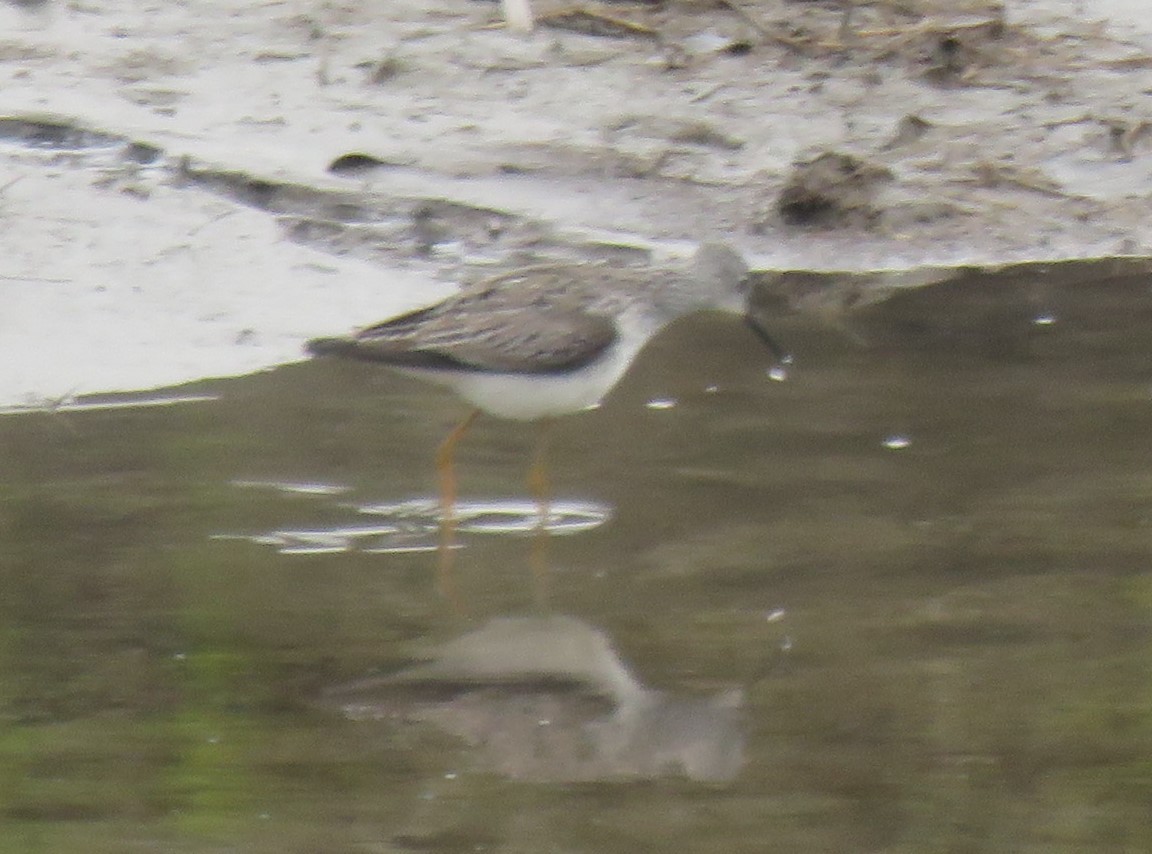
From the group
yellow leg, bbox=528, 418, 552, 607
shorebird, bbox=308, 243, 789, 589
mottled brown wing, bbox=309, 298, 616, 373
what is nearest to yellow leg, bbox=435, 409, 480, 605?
shorebird, bbox=308, 243, 789, 589

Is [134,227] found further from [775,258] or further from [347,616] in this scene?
[347,616]

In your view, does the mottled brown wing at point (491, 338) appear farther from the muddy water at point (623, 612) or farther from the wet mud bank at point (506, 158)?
the wet mud bank at point (506, 158)

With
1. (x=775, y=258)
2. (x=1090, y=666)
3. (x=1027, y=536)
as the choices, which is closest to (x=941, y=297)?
(x=775, y=258)

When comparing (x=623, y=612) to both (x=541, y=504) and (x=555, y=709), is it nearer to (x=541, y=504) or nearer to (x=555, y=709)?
(x=555, y=709)

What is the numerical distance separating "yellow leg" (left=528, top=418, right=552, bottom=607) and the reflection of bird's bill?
2.60 ft

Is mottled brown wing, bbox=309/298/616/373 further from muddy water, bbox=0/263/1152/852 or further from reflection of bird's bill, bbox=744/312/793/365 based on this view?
reflection of bird's bill, bbox=744/312/793/365

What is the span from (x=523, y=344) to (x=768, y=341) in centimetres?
116

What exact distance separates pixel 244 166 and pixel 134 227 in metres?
0.69

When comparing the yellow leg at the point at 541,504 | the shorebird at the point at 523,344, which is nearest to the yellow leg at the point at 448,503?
the shorebird at the point at 523,344

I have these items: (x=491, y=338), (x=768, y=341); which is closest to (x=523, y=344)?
(x=491, y=338)

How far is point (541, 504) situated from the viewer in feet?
21.3

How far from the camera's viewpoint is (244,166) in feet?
30.2

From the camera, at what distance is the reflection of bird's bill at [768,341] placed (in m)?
7.57

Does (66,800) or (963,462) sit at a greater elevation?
(66,800)
